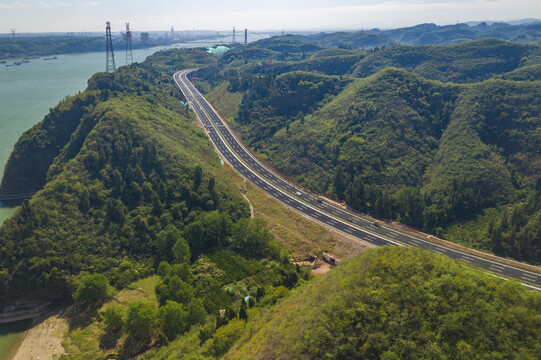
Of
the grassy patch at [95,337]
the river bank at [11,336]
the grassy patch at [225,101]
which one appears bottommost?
the river bank at [11,336]

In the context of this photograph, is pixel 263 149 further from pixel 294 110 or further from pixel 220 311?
pixel 220 311

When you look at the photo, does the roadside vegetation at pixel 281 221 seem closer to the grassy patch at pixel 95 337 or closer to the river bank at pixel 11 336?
the grassy patch at pixel 95 337

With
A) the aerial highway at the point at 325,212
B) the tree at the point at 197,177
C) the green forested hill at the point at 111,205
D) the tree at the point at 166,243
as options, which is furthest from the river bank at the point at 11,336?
the aerial highway at the point at 325,212

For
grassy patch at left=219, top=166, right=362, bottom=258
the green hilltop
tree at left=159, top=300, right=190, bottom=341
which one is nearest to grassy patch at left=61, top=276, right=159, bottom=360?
tree at left=159, top=300, right=190, bottom=341

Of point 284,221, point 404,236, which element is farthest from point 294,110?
point 404,236

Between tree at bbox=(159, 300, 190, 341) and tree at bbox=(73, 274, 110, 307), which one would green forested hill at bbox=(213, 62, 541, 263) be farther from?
tree at bbox=(73, 274, 110, 307)

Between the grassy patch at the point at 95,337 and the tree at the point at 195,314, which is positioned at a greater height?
the tree at the point at 195,314
